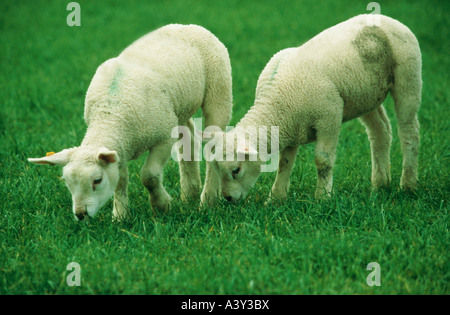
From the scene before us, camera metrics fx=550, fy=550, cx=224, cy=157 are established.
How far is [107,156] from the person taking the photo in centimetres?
421

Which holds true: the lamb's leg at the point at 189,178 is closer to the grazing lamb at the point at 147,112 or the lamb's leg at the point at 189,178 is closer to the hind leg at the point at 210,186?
the grazing lamb at the point at 147,112

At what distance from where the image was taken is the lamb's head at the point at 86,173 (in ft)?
13.7

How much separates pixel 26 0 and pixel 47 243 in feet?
43.7

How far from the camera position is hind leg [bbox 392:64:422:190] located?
5.20 meters

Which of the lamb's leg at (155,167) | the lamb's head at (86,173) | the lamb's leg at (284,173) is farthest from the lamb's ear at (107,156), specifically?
the lamb's leg at (284,173)

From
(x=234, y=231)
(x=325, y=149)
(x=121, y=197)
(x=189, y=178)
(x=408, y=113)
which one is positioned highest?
(x=408, y=113)

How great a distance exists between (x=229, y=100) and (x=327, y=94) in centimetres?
114

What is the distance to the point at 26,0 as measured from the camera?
15.9 m

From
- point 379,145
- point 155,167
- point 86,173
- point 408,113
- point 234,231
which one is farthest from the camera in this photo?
point 379,145

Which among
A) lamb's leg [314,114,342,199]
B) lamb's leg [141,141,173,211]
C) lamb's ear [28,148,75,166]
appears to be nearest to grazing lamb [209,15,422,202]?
lamb's leg [314,114,342,199]

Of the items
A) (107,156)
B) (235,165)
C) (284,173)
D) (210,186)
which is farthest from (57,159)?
(284,173)

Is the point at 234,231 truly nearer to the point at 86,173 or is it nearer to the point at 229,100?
Result: the point at 86,173
